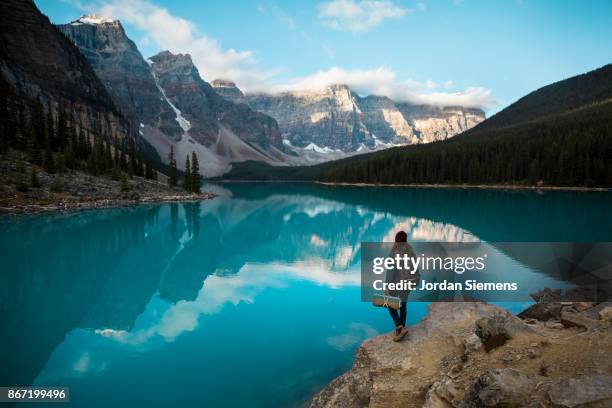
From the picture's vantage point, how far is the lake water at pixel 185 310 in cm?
1003

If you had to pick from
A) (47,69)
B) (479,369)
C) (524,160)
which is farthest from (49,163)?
(524,160)

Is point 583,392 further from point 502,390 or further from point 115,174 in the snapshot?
point 115,174

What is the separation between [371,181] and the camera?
140m

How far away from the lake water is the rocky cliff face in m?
79.6

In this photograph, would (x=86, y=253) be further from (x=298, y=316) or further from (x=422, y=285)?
(x=422, y=285)

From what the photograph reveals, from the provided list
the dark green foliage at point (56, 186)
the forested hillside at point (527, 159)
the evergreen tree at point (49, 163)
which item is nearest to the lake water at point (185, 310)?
the dark green foliage at point (56, 186)

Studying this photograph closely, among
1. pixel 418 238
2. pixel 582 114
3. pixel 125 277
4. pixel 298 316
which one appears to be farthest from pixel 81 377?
pixel 582 114

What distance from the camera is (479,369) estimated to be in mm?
6543

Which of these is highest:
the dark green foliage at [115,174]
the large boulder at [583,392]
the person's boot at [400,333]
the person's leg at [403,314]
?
the dark green foliage at [115,174]

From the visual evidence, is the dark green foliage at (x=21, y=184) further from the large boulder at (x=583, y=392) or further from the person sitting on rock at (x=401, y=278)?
the large boulder at (x=583, y=392)

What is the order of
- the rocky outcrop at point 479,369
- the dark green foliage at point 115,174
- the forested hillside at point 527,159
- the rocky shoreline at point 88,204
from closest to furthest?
1. the rocky outcrop at point 479,369
2. the rocky shoreline at point 88,204
3. the dark green foliage at point 115,174
4. the forested hillside at point 527,159

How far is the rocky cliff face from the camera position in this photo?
97.4 meters

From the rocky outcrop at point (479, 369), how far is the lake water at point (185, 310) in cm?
241

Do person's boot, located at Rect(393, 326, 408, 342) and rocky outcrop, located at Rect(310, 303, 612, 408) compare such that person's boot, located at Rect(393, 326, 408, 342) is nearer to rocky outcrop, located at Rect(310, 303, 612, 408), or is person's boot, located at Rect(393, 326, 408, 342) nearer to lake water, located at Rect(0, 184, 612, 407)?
rocky outcrop, located at Rect(310, 303, 612, 408)
